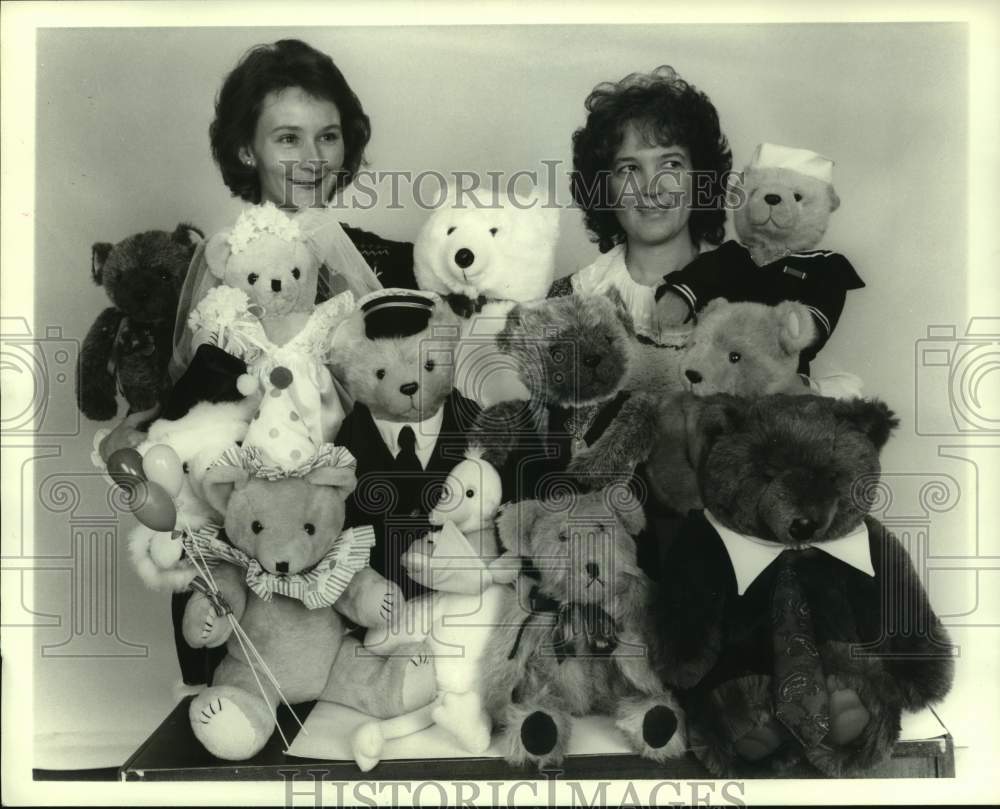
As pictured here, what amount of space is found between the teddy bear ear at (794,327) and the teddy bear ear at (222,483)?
990 mm

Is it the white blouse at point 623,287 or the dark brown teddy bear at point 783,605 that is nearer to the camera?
the dark brown teddy bear at point 783,605

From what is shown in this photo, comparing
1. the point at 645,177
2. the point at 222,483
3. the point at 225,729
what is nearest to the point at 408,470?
the point at 222,483

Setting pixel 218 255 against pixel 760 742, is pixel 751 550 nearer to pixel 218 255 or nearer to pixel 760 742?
pixel 760 742

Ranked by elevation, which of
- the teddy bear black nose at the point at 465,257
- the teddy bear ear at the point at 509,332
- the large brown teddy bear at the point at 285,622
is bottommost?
the large brown teddy bear at the point at 285,622

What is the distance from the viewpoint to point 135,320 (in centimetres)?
201

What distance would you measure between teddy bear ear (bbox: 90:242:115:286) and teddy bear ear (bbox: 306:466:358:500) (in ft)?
1.86

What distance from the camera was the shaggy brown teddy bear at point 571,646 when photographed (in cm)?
190

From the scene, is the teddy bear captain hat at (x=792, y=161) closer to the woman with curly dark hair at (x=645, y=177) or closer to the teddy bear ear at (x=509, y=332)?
the woman with curly dark hair at (x=645, y=177)

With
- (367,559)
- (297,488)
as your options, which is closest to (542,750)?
(367,559)

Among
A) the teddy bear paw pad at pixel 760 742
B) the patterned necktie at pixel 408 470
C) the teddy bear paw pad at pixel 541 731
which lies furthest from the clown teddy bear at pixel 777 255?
the teddy bear paw pad at pixel 541 731

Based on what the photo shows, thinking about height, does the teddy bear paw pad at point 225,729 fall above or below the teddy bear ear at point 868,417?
below

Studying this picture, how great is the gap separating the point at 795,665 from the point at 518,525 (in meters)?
0.55

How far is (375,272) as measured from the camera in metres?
2.01

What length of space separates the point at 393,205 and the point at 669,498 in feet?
2.46
